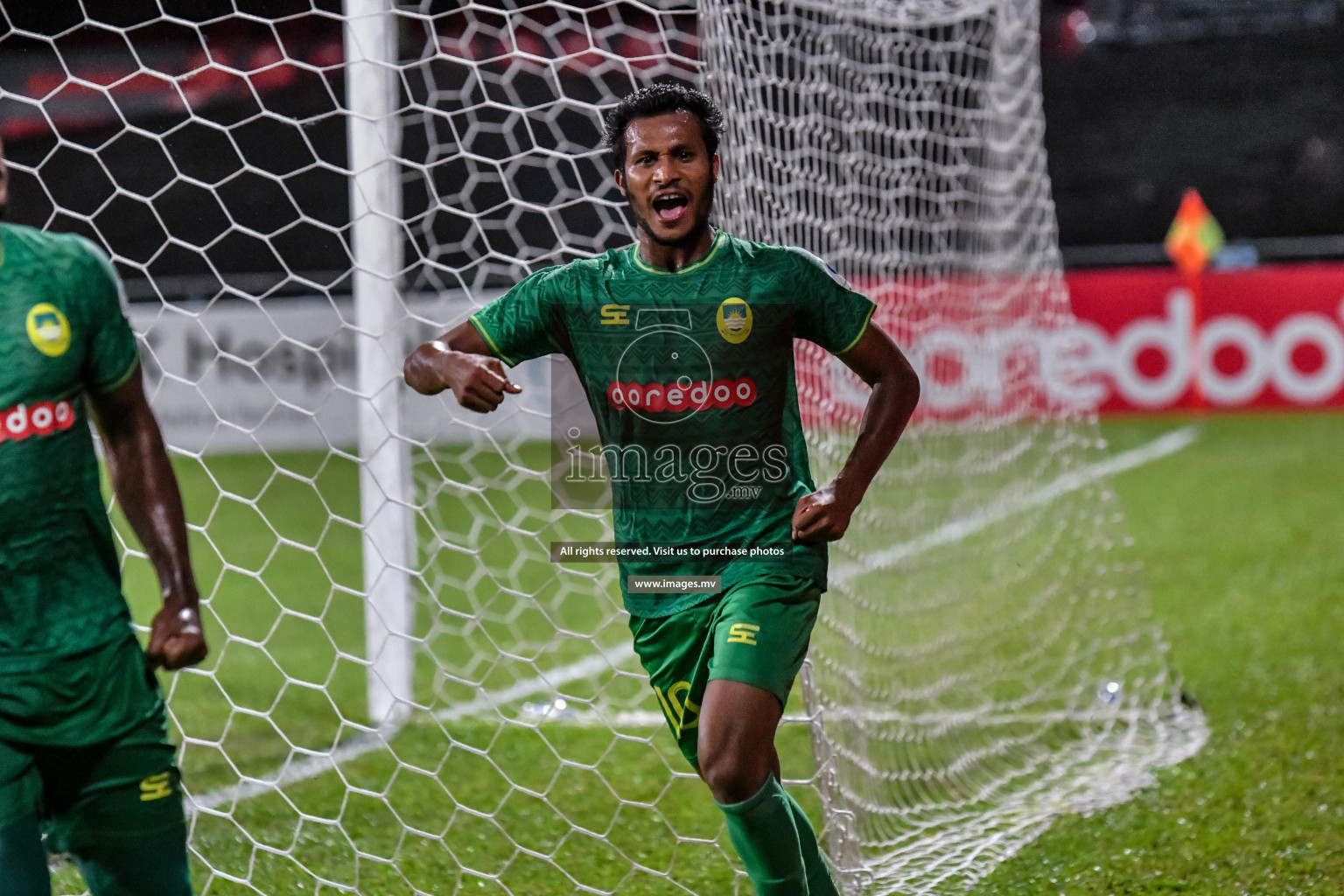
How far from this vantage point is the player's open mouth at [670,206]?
283cm

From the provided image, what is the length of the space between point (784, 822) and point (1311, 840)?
198 centimetres

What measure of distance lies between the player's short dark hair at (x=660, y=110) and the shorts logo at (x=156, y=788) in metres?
1.38

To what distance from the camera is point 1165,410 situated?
1431 cm

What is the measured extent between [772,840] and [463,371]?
0.99 meters

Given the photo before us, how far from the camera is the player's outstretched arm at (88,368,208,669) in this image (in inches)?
89.4

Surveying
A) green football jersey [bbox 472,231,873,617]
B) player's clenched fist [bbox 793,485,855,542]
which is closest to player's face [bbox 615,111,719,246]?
green football jersey [bbox 472,231,873,617]

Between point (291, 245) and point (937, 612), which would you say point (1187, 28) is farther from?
point (937, 612)

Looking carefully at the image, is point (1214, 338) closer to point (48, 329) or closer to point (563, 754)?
point (563, 754)

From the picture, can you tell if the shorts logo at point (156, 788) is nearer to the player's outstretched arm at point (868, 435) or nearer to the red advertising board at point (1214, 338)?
the player's outstretched arm at point (868, 435)

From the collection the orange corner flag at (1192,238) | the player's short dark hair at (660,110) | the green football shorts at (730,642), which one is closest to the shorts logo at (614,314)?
the player's short dark hair at (660,110)

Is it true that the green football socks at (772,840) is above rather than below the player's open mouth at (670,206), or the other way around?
below

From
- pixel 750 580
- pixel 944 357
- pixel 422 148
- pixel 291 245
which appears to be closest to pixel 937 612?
pixel 944 357

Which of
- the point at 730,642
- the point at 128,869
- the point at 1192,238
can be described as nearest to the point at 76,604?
the point at 128,869

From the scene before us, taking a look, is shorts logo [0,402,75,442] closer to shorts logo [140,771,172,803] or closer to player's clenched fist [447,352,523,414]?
shorts logo [140,771,172,803]
